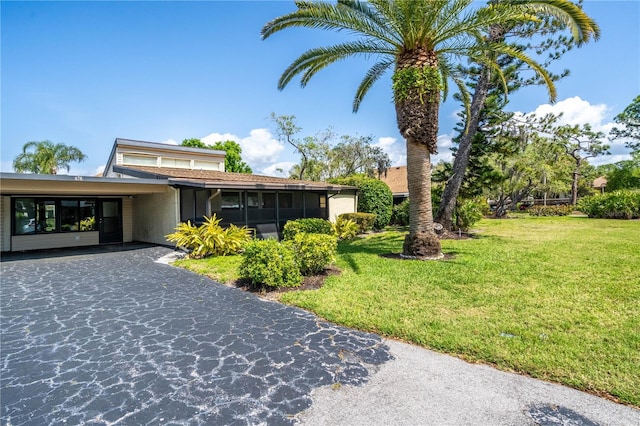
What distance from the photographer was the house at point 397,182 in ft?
74.6

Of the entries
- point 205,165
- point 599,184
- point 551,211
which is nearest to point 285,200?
point 205,165

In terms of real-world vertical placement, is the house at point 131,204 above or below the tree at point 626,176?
below

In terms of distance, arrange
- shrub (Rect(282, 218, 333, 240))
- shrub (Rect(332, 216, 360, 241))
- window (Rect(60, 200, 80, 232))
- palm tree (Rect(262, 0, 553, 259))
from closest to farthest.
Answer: palm tree (Rect(262, 0, 553, 259)), shrub (Rect(282, 218, 333, 240)), window (Rect(60, 200, 80, 232)), shrub (Rect(332, 216, 360, 241))

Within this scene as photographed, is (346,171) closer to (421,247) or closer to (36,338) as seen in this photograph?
(421,247)

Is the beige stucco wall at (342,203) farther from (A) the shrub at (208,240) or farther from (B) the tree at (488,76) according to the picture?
(A) the shrub at (208,240)

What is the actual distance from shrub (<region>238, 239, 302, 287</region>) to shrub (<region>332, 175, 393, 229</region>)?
12.1m

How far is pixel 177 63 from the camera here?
40.5 feet

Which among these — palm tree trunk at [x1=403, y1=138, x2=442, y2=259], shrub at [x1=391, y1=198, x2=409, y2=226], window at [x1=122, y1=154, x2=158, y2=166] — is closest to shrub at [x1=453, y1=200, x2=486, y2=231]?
shrub at [x1=391, y1=198, x2=409, y2=226]

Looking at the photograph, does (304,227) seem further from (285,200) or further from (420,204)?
(285,200)

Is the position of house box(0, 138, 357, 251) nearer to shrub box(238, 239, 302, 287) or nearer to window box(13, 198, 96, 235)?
window box(13, 198, 96, 235)

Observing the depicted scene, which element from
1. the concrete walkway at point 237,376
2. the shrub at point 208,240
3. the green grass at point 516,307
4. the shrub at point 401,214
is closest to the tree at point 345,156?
the shrub at point 401,214

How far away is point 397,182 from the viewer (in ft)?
85.6

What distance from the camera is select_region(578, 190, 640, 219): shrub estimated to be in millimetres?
19109

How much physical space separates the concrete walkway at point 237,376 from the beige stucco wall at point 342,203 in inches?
515
